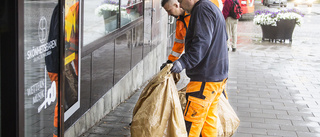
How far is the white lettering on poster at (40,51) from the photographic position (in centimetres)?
276

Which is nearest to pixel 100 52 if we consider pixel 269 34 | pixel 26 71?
pixel 26 71

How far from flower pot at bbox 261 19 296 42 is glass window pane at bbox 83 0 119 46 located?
27.5ft

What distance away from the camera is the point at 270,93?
7824 mm

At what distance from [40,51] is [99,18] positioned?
270 centimetres

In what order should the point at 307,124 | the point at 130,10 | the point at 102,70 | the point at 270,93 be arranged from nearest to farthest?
the point at 102,70
the point at 307,124
the point at 130,10
the point at 270,93

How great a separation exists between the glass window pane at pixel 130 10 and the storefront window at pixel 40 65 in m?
3.54

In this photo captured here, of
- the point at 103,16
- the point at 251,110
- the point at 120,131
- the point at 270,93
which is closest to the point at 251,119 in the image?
the point at 251,110

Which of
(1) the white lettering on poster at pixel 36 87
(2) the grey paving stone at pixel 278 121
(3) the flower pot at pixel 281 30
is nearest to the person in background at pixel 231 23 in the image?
(3) the flower pot at pixel 281 30

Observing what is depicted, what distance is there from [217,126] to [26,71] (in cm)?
274

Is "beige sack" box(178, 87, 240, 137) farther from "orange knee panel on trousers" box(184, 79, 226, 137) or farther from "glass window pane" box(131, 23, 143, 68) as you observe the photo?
"glass window pane" box(131, 23, 143, 68)

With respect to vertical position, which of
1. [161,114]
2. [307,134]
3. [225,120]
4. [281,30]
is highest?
[281,30]

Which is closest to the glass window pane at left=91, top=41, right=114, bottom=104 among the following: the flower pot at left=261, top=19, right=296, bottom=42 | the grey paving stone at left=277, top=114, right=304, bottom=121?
the grey paving stone at left=277, top=114, right=304, bottom=121

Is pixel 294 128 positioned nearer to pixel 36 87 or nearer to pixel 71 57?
pixel 71 57

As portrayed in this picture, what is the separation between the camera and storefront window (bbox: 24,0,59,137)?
2.72 m
